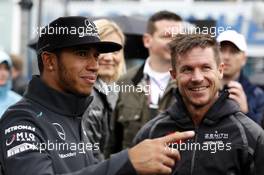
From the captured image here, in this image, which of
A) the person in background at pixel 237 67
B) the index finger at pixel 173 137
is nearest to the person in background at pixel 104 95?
the person in background at pixel 237 67

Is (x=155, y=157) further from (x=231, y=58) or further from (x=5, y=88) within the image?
(x=5, y=88)

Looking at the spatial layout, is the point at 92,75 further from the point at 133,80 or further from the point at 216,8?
the point at 216,8

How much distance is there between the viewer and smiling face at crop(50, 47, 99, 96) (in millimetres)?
3189

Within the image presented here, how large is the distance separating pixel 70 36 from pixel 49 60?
16 centimetres

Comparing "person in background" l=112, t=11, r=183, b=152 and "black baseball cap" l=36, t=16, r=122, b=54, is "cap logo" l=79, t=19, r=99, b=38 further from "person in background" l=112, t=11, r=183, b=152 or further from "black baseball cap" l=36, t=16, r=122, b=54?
"person in background" l=112, t=11, r=183, b=152

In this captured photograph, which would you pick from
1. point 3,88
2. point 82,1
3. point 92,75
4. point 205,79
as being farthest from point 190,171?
point 82,1

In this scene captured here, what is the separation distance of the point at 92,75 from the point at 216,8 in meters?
17.9

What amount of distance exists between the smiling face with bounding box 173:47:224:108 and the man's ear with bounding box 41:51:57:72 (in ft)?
2.96

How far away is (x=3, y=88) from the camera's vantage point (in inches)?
212

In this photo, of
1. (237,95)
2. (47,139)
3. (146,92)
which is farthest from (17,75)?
(47,139)

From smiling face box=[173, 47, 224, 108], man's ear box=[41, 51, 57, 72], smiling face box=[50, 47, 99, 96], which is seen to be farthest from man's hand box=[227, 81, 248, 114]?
man's ear box=[41, 51, 57, 72]

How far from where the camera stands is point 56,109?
3.22 meters

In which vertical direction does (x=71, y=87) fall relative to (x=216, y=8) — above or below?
above

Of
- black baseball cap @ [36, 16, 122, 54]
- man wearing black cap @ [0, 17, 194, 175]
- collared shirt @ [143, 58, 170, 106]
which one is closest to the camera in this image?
man wearing black cap @ [0, 17, 194, 175]
